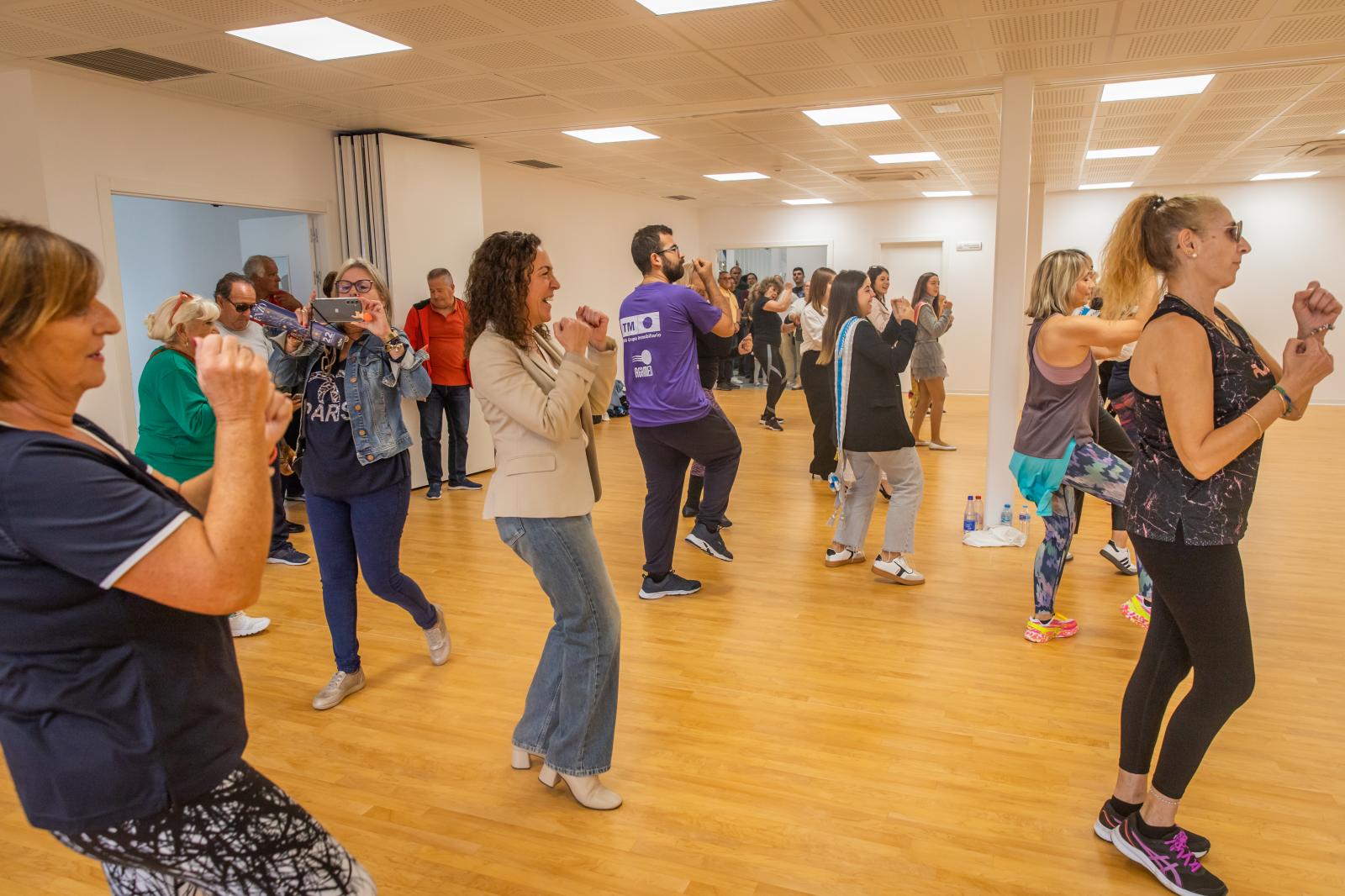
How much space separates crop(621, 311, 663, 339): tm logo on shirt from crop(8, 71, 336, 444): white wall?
3.24 m

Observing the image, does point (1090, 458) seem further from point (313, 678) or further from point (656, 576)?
point (313, 678)

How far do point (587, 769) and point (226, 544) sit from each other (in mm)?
1748

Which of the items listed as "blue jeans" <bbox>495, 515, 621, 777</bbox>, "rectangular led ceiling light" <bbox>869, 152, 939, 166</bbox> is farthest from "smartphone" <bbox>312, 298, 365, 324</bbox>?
"rectangular led ceiling light" <bbox>869, 152, 939, 166</bbox>

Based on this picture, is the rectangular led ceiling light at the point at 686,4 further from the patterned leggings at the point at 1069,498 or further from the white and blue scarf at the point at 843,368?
the patterned leggings at the point at 1069,498

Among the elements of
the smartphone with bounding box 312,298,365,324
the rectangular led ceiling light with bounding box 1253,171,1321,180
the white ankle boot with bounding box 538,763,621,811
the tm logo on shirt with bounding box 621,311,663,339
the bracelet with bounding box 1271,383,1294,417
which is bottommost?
the white ankle boot with bounding box 538,763,621,811

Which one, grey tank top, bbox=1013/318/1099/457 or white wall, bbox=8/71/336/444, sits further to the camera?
white wall, bbox=8/71/336/444

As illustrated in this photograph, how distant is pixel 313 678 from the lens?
12.3ft

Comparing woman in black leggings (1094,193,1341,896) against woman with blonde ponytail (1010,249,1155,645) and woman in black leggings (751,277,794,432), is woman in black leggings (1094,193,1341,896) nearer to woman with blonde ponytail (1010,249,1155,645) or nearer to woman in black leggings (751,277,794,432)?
woman with blonde ponytail (1010,249,1155,645)

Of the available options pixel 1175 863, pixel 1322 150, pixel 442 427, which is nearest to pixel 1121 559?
pixel 1175 863

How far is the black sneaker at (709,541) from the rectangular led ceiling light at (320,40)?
126 inches

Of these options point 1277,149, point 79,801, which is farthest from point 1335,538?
point 79,801

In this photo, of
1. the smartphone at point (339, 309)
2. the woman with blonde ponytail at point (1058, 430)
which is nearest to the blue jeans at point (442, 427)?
the smartphone at point (339, 309)

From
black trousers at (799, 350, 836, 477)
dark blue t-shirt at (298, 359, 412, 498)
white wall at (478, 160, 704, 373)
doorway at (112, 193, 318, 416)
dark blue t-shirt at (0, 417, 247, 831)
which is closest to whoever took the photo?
dark blue t-shirt at (0, 417, 247, 831)

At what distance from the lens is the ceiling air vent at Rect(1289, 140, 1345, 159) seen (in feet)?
29.5
